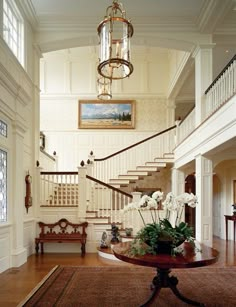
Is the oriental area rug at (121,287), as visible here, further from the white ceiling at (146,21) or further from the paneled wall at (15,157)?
the white ceiling at (146,21)

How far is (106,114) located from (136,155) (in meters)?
2.60

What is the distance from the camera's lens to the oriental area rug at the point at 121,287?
4625 mm

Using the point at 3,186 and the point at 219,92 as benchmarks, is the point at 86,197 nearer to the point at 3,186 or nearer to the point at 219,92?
the point at 3,186

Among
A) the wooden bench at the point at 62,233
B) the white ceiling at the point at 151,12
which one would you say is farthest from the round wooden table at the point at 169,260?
the white ceiling at the point at 151,12

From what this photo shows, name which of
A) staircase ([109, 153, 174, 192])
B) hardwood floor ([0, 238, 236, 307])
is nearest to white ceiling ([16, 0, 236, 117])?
staircase ([109, 153, 174, 192])

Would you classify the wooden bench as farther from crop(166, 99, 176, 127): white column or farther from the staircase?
crop(166, 99, 176, 127): white column

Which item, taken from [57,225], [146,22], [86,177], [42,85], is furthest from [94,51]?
[57,225]

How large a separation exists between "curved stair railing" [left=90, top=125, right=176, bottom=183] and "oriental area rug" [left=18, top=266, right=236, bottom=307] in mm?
4954

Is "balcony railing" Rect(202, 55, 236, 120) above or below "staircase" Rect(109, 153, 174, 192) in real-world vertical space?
above

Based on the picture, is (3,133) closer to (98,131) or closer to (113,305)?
(113,305)

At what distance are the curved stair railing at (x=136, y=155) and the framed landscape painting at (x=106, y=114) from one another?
182cm

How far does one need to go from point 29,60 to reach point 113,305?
6.46 meters

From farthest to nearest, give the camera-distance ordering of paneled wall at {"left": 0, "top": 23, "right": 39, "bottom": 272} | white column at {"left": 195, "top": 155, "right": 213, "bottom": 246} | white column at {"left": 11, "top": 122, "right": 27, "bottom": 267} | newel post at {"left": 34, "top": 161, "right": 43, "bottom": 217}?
1. newel post at {"left": 34, "top": 161, "right": 43, "bottom": 217}
2. white column at {"left": 195, "top": 155, "right": 213, "bottom": 246}
3. white column at {"left": 11, "top": 122, "right": 27, "bottom": 267}
4. paneled wall at {"left": 0, "top": 23, "right": 39, "bottom": 272}

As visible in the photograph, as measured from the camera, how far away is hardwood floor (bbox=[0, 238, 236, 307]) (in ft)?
16.4
